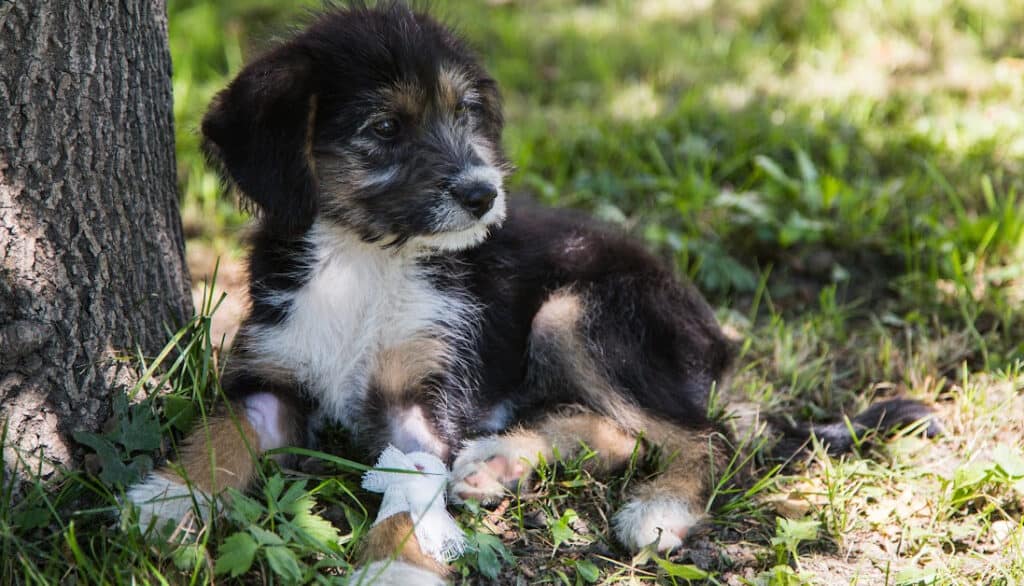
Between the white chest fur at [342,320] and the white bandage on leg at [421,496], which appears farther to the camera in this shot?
the white chest fur at [342,320]

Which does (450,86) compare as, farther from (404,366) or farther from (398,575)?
(398,575)

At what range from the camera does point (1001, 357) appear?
13.5 ft

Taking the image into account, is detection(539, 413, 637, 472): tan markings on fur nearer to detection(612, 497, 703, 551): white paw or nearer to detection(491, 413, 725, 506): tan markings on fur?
detection(491, 413, 725, 506): tan markings on fur

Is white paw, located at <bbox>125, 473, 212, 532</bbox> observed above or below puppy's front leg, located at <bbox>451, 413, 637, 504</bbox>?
above

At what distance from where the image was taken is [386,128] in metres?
Answer: 3.18

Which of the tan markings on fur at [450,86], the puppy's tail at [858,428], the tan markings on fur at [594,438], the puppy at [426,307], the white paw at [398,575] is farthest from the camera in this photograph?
the puppy's tail at [858,428]

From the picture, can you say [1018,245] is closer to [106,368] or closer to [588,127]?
[588,127]

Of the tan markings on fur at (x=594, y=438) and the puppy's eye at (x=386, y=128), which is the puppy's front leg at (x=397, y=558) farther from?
the puppy's eye at (x=386, y=128)

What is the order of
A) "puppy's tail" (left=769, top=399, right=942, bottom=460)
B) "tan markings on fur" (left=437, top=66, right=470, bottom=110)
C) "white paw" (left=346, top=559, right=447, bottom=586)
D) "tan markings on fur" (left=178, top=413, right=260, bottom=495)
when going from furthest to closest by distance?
1. "puppy's tail" (left=769, top=399, right=942, bottom=460)
2. "tan markings on fur" (left=437, top=66, right=470, bottom=110)
3. "tan markings on fur" (left=178, top=413, right=260, bottom=495)
4. "white paw" (left=346, top=559, right=447, bottom=586)

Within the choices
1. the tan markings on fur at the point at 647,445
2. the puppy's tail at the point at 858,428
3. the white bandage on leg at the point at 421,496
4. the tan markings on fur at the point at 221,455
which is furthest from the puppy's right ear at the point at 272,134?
the puppy's tail at the point at 858,428

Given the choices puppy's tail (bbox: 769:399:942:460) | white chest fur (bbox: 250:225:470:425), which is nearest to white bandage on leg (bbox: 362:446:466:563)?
white chest fur (bbox: 250:225:470:425)

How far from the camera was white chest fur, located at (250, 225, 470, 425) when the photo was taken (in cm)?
332

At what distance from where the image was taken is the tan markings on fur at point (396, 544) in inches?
113

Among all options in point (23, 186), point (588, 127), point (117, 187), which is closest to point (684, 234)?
point (588, 127)
